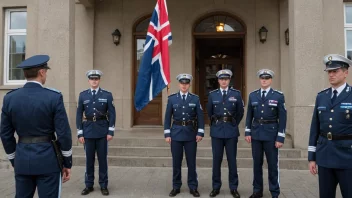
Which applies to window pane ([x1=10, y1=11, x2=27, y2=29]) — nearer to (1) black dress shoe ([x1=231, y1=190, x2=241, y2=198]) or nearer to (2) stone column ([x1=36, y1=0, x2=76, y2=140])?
(2) stone column ([x1=36, y1=0, x2=76, y2=140])

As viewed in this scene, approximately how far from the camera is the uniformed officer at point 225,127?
18.2ft

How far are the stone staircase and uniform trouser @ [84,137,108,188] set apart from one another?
212 centimetres

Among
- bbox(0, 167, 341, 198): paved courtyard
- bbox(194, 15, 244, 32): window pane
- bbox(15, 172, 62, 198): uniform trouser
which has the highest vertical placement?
bbox(194, 15, 244, 32): window pane

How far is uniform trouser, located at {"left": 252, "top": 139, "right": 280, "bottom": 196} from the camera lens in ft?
17.2

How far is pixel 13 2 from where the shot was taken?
31.8 ft

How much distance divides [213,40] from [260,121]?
6854 mm

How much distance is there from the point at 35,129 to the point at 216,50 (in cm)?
929

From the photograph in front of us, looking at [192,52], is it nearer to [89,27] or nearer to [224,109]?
[89,27]

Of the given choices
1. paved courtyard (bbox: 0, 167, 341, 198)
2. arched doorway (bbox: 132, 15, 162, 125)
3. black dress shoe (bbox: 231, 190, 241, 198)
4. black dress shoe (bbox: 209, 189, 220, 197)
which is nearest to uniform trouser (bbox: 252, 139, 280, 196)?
black dress shoe (bbox: 231, 190, 241, 198)

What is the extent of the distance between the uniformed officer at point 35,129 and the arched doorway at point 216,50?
793cm

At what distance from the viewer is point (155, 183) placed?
6375 millimetres

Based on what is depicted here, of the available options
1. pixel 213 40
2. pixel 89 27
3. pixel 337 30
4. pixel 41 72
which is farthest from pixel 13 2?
pixel 337 30

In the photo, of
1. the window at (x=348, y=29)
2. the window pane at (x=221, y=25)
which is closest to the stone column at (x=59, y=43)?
the window pane at (x=221, y=25)

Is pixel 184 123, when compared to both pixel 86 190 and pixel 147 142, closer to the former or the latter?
pixel 86 190
